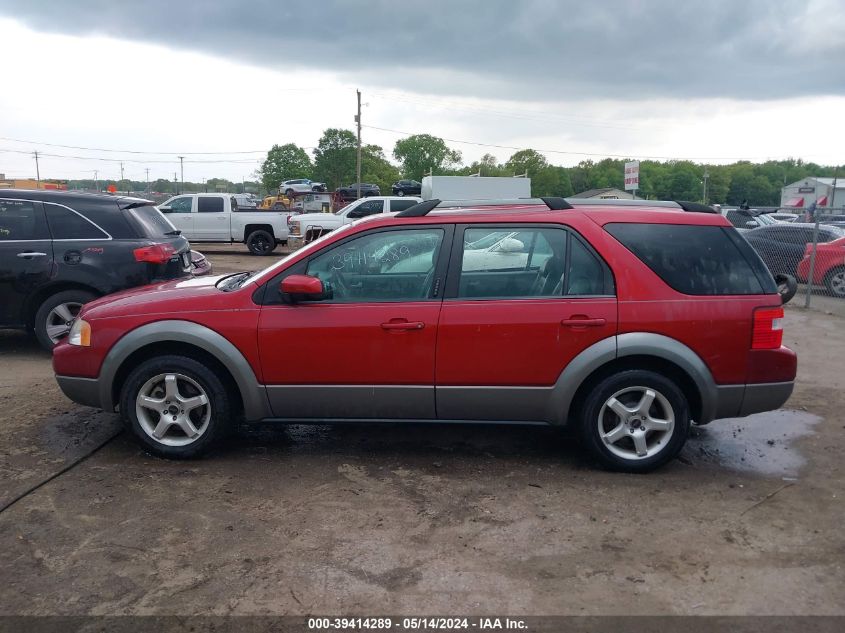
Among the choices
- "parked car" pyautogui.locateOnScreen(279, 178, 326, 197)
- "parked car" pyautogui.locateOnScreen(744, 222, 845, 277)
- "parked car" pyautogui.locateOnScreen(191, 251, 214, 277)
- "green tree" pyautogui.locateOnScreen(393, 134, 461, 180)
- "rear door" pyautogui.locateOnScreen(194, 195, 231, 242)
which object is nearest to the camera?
"parked car" pyautogui.locateOnScreen(191, 251, 214, 277)

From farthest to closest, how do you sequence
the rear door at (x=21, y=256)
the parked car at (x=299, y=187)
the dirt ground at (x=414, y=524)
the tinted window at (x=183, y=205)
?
the parked car at (x=299, y=187), the tinted window at (x=183, y=205), the rear door at (x=21, y=256), the dirt ground at (x=414, y=524)

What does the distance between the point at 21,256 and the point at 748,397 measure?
23.1 feet

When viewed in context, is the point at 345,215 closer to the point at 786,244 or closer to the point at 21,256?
the point at 786,244

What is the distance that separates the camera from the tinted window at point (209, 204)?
862 inches

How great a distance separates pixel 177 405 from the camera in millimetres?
4855

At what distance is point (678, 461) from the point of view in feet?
16.7

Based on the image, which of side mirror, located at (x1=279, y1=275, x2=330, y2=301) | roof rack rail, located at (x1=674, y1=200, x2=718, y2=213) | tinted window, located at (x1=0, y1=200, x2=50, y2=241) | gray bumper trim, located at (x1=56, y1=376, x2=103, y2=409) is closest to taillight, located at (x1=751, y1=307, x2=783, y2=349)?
roof rack rail, located at (x1=674, y1=200, x2=718, y2=213)

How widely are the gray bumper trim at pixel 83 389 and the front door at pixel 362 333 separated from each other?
119 cm

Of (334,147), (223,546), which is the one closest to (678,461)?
(223,546)

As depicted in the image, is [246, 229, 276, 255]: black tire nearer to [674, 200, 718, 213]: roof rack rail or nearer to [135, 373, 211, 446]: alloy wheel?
[135, 373, 211, 446]: alloy wheel

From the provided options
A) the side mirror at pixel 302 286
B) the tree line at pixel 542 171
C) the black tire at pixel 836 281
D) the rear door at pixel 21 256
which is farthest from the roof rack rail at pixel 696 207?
the tree line at pixel 542 171

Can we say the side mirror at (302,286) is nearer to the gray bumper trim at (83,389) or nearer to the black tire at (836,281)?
the gray bumper trim at (83,389)

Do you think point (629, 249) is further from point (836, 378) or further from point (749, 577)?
Answer: point (836, 378)

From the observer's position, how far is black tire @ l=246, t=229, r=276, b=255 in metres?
21.8
